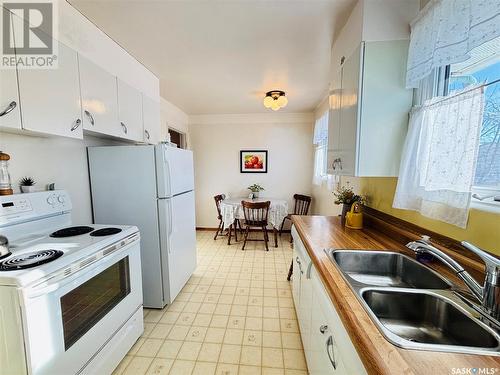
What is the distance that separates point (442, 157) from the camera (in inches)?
41.9

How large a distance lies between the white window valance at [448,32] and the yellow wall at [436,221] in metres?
0.67

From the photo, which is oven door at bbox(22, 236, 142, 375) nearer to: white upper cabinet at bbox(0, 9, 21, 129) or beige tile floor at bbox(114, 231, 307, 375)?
beige tile floor at bbox(114, 231, 307, 375)

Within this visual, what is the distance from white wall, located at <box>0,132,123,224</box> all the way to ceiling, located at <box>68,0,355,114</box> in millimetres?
968

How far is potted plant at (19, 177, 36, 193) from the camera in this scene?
1391mm

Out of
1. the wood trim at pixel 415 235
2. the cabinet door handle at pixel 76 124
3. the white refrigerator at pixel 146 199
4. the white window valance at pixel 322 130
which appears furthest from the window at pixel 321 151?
the cabinet door handle at pixel 76 124

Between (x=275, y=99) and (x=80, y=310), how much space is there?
9.66 feet

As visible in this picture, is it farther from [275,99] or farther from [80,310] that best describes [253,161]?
[80,310]

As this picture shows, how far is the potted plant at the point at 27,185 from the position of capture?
54.7 inches

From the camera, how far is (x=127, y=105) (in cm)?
202

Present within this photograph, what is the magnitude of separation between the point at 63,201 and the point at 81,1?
1.37 m

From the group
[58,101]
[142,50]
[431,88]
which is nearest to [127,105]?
[142,50]

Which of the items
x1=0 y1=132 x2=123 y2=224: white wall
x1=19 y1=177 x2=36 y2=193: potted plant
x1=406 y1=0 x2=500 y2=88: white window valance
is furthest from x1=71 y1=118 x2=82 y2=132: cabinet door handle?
x1=406 y1=0 x2=500 y2=88: white window valance

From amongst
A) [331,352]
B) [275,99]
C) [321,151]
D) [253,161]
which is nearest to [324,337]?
[331,352]

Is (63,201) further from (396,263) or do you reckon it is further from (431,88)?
(431,88)
